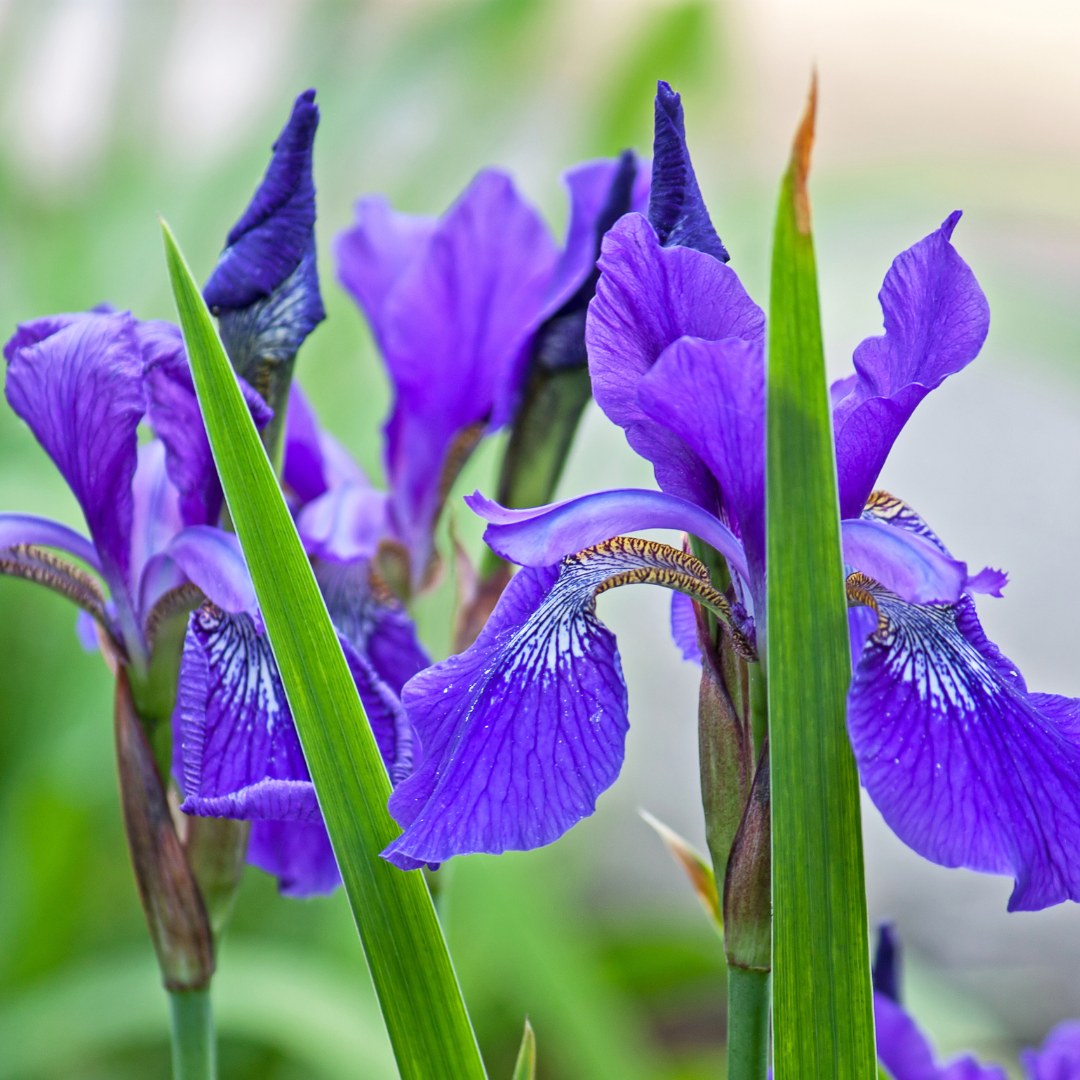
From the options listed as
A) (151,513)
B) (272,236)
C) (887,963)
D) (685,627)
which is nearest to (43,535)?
(151,513)

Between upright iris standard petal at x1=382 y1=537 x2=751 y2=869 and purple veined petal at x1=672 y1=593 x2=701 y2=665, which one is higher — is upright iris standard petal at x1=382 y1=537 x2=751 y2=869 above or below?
below

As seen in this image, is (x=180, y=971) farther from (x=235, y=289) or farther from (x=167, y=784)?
(x=235, y=289)

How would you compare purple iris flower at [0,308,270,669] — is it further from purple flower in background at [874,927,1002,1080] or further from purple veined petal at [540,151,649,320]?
purple flower in background at [874,927,1002,1080]

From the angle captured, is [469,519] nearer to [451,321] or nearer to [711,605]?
[451,321]

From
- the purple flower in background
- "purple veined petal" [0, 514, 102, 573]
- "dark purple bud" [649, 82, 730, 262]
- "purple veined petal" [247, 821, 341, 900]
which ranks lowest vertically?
the purple flower in background

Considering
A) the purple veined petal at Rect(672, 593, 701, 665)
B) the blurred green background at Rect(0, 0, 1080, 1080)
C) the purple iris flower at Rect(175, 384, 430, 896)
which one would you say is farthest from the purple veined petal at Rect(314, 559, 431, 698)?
the blurred green background at Rect(0, 0, 1080, 1080)
